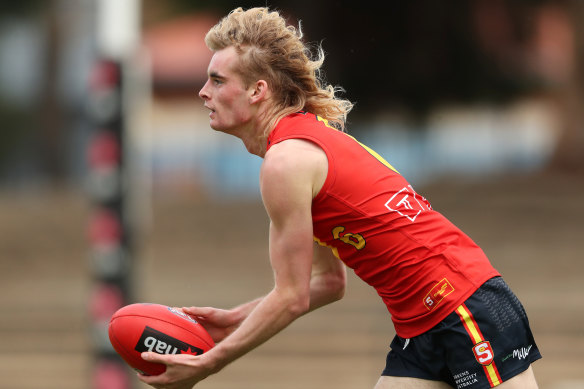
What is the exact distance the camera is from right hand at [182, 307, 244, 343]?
424 cm

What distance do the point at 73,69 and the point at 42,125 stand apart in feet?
11.7

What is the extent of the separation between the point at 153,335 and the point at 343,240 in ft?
2.67

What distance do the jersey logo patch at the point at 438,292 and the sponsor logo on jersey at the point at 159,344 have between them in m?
0.94

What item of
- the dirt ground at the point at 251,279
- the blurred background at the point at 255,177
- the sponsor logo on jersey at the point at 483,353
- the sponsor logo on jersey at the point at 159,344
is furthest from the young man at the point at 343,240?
the dirt ground at the point at 251,279

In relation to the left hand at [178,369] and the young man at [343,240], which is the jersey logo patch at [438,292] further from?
the left hand at [178,369]

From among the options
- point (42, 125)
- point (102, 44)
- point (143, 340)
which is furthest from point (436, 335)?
point (42, 125)

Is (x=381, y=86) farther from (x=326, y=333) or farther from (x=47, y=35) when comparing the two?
(x=47, y=35)

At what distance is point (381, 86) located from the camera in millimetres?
21344

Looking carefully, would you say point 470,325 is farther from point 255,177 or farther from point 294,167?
point 255,177

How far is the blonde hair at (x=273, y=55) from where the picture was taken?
392 cm

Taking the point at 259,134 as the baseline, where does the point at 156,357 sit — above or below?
below

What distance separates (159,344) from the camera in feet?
13.1

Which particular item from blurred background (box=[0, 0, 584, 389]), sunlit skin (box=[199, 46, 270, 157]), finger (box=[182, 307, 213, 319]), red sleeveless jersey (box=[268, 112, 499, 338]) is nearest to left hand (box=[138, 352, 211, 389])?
finger (box=[182, 307, 213, 319])

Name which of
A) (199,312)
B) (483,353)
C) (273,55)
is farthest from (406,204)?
(199,312)
